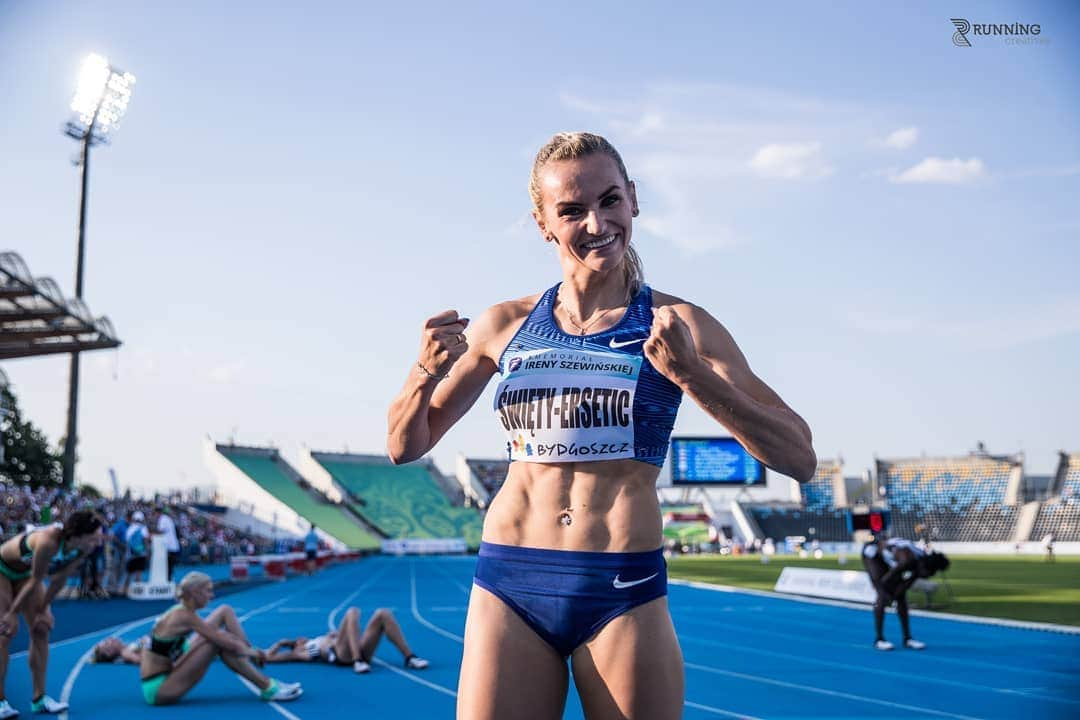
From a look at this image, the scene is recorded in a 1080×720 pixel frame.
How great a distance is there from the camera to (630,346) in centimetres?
236

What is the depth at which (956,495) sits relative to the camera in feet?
248

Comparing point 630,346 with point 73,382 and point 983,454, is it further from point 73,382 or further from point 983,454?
point 983,454

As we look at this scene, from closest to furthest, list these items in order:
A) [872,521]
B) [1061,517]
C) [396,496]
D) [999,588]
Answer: [872,521] < [999,588] < [1061,517] < [396,496]

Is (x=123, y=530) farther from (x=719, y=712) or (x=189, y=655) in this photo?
(x=719, y=712)

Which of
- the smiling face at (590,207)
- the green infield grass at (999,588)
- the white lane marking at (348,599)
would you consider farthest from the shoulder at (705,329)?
the green infield grass at (999,588)

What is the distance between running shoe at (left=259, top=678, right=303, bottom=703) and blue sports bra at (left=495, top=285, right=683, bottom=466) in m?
7.21

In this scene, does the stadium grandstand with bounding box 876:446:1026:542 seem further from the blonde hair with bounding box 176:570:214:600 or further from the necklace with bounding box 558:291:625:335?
the necklace with bounding box 558:291:625:335

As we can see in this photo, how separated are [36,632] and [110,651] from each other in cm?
336

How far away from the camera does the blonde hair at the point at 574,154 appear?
2.39 metres

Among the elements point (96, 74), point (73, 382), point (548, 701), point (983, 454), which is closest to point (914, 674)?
point (548, 701)

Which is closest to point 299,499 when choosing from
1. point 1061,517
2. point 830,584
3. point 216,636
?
point 830,584

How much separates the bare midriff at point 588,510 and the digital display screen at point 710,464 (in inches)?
1310

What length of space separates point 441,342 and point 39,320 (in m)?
32.9

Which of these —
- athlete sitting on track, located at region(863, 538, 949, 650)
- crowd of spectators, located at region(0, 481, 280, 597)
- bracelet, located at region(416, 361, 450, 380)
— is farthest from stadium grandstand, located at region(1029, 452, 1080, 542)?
bracelet, located at region(416, 361, 450, 380)
